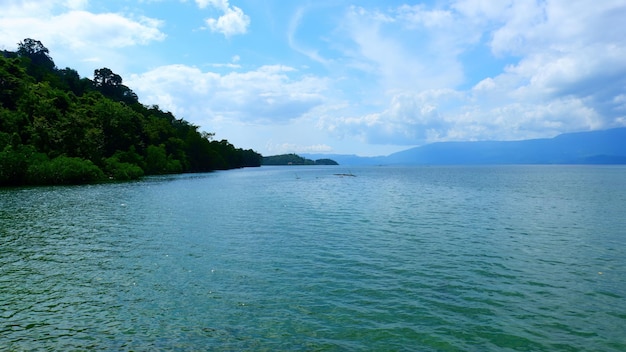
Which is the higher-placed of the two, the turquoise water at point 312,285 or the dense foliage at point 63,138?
the dense foliage at point 63,138

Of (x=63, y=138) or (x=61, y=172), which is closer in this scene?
(x=61, y=172)

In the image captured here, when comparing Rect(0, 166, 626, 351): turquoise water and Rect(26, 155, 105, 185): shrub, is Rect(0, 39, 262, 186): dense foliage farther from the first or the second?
Rect(0, 166, 626, 351): turquoise water

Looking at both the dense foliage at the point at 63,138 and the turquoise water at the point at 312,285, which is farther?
the dense foliage at the point at 63,138

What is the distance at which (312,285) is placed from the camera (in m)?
20.0

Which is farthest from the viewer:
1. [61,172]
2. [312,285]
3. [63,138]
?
[63,138]

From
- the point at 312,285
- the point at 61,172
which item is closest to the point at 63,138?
the point at 61,172

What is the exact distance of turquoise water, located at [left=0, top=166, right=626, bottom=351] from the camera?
45.8ft

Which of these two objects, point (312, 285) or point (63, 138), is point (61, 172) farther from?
point (312, 285)

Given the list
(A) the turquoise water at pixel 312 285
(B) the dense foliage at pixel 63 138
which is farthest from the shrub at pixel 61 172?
(A) the turquoise water at pixel 312 285

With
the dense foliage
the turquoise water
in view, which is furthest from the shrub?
the turquoise water

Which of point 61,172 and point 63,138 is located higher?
point 63,138

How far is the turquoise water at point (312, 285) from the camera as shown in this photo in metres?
14.0

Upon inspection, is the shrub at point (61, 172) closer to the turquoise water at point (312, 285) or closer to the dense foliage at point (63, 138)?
the dense foliage at point (63, 138)

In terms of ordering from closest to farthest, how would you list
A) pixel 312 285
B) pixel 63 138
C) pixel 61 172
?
pixel 312 285, pixel 61 172, pixel 63 138
